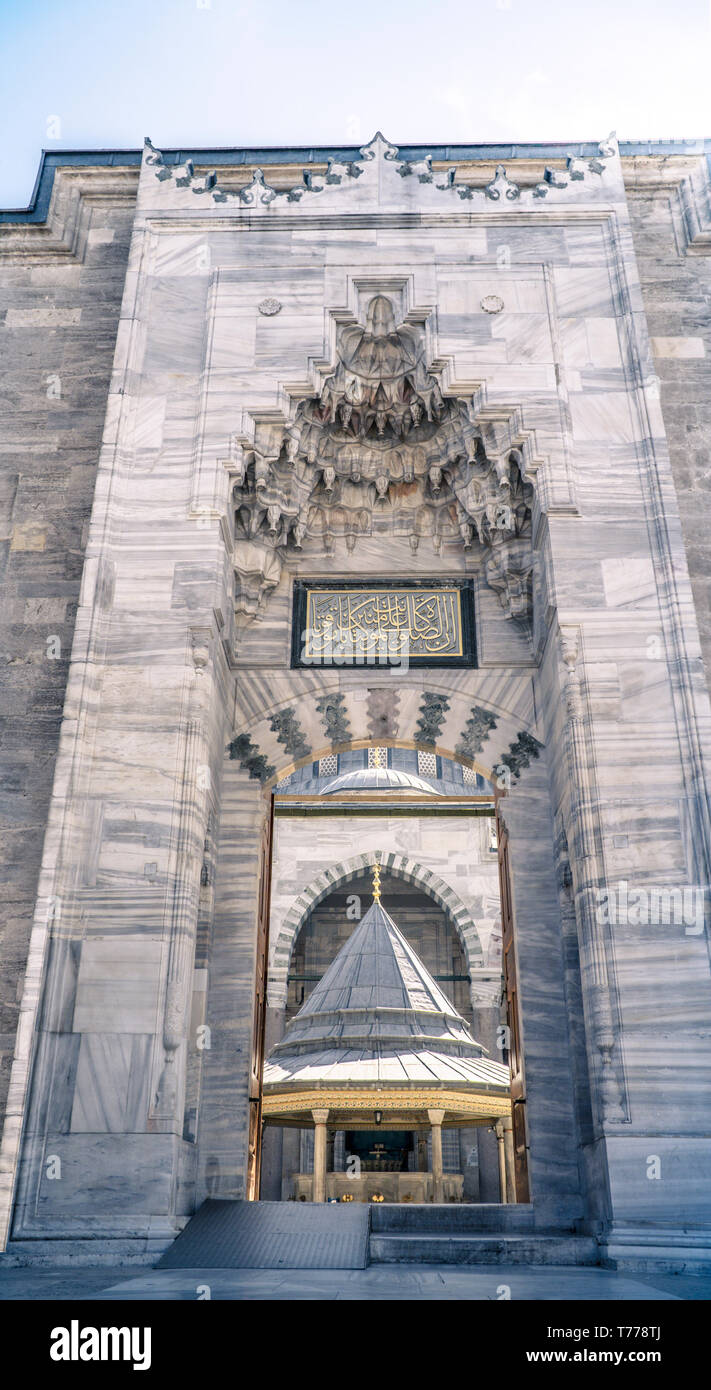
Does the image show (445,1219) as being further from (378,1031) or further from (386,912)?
(386,912)

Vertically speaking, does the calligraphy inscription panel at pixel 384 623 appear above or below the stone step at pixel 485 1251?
above

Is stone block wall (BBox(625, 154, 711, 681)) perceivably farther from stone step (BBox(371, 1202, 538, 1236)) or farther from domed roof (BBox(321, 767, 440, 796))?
domed roof (BBox(321, 767, 440, 796))

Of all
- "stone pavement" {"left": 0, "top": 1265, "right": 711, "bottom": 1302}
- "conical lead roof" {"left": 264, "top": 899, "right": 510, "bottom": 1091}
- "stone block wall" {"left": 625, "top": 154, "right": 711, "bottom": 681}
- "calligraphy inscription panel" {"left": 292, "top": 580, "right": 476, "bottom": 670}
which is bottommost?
"stone pavement" {"left": 0, "top": 1265, "right": 711, "bottom": 1302}

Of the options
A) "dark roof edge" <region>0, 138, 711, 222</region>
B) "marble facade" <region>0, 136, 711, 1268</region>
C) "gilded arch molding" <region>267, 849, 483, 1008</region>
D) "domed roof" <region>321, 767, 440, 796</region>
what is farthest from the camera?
"domed roof" <region>321, 767, 440, 796</region>

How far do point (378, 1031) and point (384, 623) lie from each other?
7.29 metres

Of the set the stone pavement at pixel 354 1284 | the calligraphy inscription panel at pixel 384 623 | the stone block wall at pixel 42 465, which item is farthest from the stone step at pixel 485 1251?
the calligraphy inscription panel at pixel 384 623

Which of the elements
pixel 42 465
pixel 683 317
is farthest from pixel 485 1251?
pixel 683 317

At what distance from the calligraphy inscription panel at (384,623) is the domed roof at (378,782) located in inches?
407

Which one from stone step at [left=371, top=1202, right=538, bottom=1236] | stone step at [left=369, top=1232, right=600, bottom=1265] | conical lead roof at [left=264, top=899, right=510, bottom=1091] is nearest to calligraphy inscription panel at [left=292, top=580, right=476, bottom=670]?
stone step at [left=371, top=1202, right=538, bottom=1236]

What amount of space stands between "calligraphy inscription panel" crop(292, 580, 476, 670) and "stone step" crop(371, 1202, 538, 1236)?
3.76 m

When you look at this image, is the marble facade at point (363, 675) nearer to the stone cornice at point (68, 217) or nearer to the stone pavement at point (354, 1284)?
the stone cornice at point (68, 217)

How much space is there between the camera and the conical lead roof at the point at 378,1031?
1238 cm

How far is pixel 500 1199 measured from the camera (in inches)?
634

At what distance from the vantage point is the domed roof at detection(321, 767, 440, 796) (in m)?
18.6
